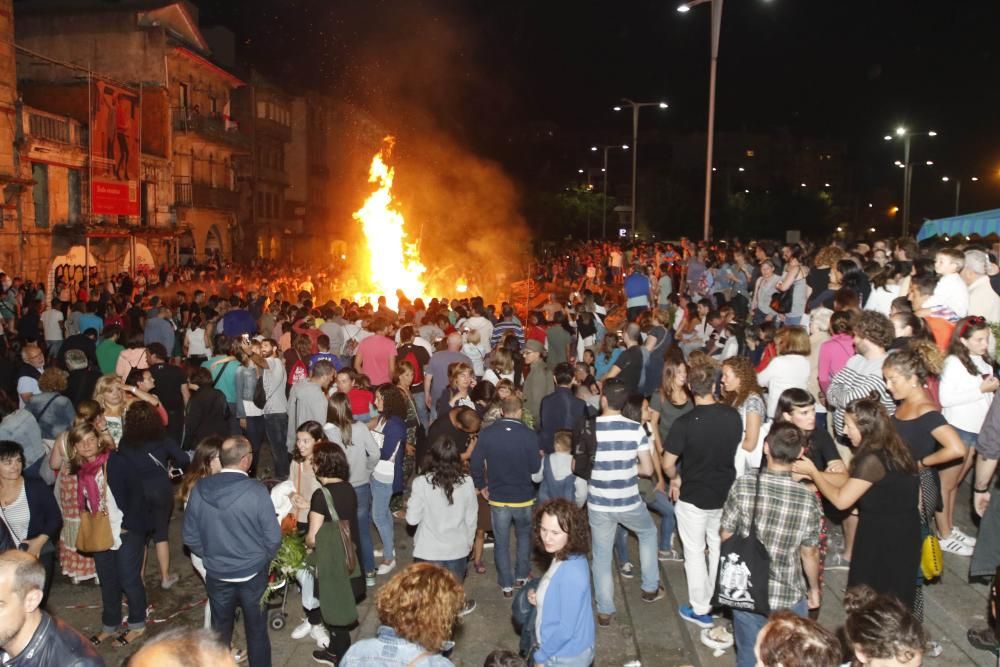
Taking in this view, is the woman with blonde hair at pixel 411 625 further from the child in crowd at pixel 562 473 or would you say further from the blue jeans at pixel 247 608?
the child in crowd at pixel 562 473

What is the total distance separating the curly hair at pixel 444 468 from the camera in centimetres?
605

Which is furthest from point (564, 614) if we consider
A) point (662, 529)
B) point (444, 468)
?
point (662, 529)

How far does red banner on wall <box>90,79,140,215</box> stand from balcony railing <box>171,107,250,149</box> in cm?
694

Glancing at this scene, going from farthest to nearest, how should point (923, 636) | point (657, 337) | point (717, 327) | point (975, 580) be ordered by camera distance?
1. point (717, 327)
2. point (657, 337)
3. point (975, 580)
4. point (923, 636)

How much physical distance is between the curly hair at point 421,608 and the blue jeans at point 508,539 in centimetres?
310

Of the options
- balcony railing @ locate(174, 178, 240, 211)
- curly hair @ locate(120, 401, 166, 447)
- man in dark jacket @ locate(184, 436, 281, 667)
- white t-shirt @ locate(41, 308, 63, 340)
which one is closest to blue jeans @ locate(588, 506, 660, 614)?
man in dark jacket @ locate(184, 436, 281, 667)

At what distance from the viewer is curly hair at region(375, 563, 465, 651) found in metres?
3.57

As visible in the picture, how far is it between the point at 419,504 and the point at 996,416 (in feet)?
14.6

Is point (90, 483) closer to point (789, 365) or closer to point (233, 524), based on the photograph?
point (233, 524)

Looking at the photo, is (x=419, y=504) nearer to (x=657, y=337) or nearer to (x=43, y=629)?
(x=43, y=629)

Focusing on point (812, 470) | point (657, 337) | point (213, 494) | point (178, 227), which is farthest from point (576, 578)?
point (178, 227)

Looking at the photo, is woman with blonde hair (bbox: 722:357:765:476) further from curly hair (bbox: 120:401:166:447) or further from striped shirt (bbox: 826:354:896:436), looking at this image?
curly hair (bbox: 120:401:166:447)

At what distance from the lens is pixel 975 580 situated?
646 cm

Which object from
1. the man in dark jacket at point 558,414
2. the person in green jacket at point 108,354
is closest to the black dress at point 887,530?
the man in dark jacket at point 558,414
